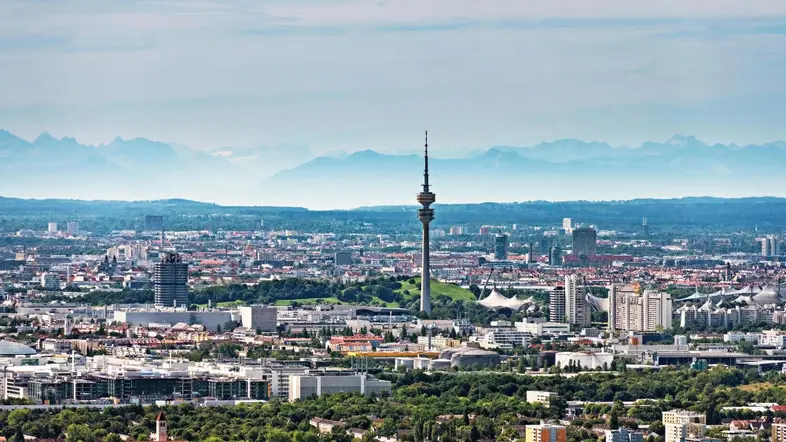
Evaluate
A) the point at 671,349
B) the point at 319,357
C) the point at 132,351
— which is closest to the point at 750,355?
Answer: the point at 671,349

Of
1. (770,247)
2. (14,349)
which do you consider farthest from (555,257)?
(14,349)

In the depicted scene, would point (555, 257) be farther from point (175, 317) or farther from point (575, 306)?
point (175, 317)

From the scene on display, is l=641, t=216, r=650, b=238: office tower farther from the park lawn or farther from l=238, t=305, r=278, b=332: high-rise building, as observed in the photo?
the park lawn

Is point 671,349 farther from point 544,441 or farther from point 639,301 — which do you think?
point 544,441

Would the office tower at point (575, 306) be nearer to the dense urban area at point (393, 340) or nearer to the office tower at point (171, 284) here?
the dense urban area at point (393, 340)

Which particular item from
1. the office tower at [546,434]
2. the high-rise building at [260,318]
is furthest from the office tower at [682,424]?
the high-rise building at [260,318]

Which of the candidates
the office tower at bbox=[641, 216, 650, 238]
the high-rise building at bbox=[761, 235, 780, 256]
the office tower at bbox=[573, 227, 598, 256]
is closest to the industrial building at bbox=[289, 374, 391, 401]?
the office tower at bbox=[573, 227, 598, 256]
